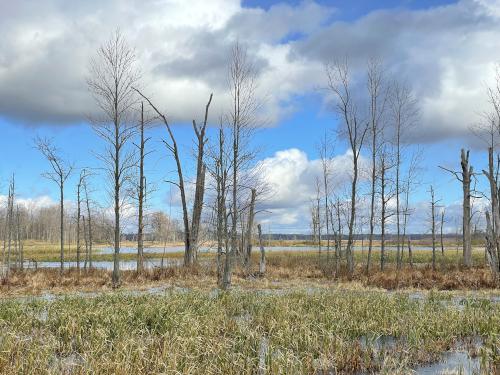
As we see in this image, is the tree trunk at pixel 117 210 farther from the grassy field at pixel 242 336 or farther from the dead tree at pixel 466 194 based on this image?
the dead tree at pixel 466 194

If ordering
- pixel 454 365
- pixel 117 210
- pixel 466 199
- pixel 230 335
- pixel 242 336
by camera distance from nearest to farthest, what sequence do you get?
pixel 454 365 → pixel 242 336 → pixel 230 335 → pixel 117 210 → pixel 466 199

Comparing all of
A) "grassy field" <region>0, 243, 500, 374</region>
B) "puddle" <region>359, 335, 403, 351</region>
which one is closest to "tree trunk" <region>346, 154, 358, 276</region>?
"grassy field" <region>0, 243, 500, 374</region>

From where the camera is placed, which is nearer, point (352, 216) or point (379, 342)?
point (379, 342)

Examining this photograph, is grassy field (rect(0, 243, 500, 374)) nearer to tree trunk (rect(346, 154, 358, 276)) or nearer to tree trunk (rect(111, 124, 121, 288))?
tree trunk (rect(111, 124, 121, 288))

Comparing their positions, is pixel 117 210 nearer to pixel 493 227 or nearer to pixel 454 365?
pixel 454 365

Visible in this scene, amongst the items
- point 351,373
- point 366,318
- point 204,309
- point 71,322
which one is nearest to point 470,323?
point 366,318

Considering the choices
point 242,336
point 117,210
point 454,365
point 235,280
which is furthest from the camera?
point 235,280

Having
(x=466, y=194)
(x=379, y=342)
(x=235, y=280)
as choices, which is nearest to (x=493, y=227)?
(x=466, y=194)

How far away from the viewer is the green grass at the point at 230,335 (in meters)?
6.75

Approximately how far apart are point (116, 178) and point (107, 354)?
12.7m

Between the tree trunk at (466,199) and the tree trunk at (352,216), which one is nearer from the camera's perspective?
the tree trunk at (352,216)

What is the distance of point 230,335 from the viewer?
349 inches

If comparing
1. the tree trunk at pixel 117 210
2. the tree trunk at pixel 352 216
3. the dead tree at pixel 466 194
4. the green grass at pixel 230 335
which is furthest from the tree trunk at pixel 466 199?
the tree trunk at pixel 117 210

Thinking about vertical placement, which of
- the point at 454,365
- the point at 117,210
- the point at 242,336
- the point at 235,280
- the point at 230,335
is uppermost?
the point at 117,210
